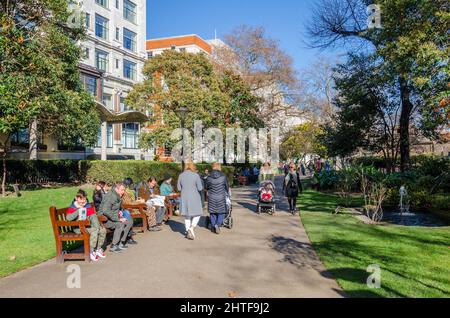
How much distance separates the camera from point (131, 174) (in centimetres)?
2298

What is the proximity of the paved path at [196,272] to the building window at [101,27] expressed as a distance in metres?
37.6

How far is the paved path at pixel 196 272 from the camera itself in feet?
17.8

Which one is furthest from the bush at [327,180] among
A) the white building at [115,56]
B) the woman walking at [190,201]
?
the white building at [115,56]

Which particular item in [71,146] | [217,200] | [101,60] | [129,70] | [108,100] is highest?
[129,70]

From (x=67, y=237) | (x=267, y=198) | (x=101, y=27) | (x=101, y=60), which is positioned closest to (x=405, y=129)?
(x=267, y=198)

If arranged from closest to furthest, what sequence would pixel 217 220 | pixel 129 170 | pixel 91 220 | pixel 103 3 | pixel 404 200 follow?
pixel 91 220 → pixel 217 220 → pixel 404 200 → pixel 129 170 → pixel 103 3

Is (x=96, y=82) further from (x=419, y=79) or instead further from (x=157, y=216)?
(x=419, y=79)

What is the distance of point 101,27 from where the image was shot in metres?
42.2

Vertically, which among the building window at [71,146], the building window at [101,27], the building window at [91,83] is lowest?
the building window at [71,146]

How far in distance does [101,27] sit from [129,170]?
25.4 metres

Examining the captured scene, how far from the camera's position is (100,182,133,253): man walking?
795 cm

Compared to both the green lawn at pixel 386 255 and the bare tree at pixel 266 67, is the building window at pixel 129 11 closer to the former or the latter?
the bare tree at pixel 266 67

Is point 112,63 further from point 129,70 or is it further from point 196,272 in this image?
point 196,272
